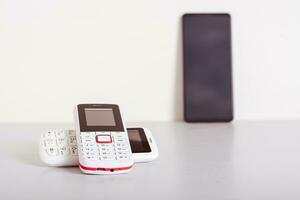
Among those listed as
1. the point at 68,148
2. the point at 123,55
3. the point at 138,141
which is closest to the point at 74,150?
the point at 68,148

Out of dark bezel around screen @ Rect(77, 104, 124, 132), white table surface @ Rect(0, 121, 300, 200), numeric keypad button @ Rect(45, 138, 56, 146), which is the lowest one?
white table surface @ Rect(0, 121, 300, 200)

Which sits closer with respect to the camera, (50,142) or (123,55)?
(50,142)

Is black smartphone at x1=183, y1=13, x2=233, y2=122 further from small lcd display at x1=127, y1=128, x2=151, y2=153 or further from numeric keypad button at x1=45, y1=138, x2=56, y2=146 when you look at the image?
numeric keypad button at x1=45, y1=138, x2=56, y2=146

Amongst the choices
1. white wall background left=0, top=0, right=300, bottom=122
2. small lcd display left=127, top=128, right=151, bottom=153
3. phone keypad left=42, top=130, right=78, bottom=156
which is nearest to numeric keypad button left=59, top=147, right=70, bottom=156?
phone keypad left=42, top=130, right=78, bottom=156

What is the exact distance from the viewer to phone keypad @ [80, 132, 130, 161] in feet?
2.58

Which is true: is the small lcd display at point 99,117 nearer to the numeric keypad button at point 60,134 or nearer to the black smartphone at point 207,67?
the numeric keypad button at point 60,134

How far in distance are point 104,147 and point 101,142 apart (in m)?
0.01

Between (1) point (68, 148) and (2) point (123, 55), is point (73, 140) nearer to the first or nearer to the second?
(1) point (68, 148)

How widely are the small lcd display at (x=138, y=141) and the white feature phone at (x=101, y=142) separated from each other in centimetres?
3

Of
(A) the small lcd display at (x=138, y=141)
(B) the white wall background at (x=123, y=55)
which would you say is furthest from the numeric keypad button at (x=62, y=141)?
(B) the white wall background at (x=123, y=55)

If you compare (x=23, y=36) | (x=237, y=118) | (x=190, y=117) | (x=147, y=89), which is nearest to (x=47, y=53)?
(x=23, y=36)

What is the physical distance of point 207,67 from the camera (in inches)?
46.1

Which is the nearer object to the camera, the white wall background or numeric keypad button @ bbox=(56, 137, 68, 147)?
numeric keypad button @ bbox=(56, 137, 68, 147)

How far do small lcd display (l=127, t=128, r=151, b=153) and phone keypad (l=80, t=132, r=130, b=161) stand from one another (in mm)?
42
